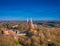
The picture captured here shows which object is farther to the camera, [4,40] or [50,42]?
[50,42]

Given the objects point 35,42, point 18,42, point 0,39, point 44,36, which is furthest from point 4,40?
point 44,36

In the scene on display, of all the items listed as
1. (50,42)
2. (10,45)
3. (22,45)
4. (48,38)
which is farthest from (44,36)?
(10,45)

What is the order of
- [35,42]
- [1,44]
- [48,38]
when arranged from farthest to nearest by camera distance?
[48,38]
[35,42]
[1,44]

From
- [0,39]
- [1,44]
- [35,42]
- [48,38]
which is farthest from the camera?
[48,38]

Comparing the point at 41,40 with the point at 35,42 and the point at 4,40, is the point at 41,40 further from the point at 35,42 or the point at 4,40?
the point at 4,40

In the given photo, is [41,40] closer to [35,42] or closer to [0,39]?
[35,42]

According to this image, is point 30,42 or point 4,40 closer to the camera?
point 4,40

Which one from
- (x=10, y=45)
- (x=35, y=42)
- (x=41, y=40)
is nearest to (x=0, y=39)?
(x=10, y=45)

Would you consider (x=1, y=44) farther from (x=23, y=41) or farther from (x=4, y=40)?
(x=23, y=41)

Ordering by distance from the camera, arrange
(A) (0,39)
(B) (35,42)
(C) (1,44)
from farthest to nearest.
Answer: (B) (35,42), (A) (0,39), (C) (1,44)
